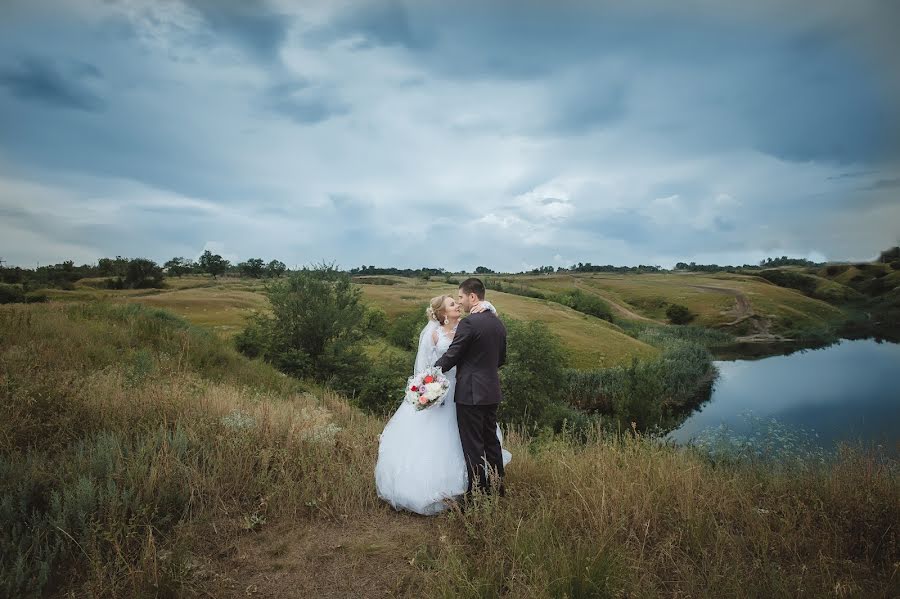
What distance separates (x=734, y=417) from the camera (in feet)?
115

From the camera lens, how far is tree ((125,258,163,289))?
65.5 meters

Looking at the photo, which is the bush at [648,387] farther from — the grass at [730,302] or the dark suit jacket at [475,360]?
the grass at [730,302]

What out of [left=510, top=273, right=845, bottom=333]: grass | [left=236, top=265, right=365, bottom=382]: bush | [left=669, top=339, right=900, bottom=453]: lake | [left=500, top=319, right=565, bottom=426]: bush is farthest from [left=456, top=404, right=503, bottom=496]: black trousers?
[left=510, top=273, right=845, bottom=333]: grass

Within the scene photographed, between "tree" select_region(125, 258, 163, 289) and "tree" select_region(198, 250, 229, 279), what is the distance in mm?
43651

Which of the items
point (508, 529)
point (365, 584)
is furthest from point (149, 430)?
point (508, 529)

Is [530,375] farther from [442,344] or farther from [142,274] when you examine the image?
[142,274]

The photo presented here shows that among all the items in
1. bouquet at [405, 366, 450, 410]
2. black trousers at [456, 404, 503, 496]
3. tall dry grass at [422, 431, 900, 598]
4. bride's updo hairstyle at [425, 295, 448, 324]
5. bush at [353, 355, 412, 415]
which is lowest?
bush at [353, 355, 412, 415]

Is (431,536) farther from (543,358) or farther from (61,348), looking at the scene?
(543,358)

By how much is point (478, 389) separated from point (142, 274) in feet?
256

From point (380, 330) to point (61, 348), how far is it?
131 ft

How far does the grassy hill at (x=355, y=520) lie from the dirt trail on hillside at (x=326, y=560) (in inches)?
0.8

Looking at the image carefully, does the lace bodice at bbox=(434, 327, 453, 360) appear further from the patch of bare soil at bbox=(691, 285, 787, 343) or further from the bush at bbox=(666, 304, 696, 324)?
the bush at bbox=(666, 304, 696, 324)

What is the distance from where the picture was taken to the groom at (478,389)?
18.2 feet

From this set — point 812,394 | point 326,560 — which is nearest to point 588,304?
point 812,394
